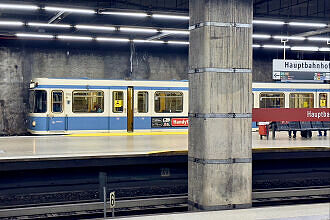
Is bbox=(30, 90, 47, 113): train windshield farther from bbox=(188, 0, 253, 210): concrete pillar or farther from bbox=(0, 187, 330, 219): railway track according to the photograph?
bbox=(188, 0, 253, 210): concrete pillar

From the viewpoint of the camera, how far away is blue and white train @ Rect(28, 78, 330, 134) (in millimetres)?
17500

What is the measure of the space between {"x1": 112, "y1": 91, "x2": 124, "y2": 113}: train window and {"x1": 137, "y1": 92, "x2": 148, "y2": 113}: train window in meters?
0.68

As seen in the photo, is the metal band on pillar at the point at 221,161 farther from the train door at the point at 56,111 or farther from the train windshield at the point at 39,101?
the train windshield at the point at 39,101

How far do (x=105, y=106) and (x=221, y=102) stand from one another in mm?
11340

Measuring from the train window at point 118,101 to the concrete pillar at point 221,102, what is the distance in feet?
35.6

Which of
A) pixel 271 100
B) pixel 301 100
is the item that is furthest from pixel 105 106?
pixel 301 100

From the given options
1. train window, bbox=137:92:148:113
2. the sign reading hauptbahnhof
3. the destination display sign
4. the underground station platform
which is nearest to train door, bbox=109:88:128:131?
train window, bbox=137:92:148:113

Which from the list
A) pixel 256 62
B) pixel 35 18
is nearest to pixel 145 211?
pixel 35 18

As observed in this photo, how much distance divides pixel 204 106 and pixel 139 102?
11.4m

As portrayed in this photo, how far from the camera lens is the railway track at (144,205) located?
8.05 meters

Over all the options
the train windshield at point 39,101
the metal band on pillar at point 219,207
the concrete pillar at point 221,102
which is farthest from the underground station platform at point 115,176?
the train windshield at point 39,101

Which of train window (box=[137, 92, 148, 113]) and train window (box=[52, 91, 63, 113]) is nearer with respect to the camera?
train window (box=[52, 91, 63, 113])

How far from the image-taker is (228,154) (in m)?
7.25

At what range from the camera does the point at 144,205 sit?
8.83 metres
